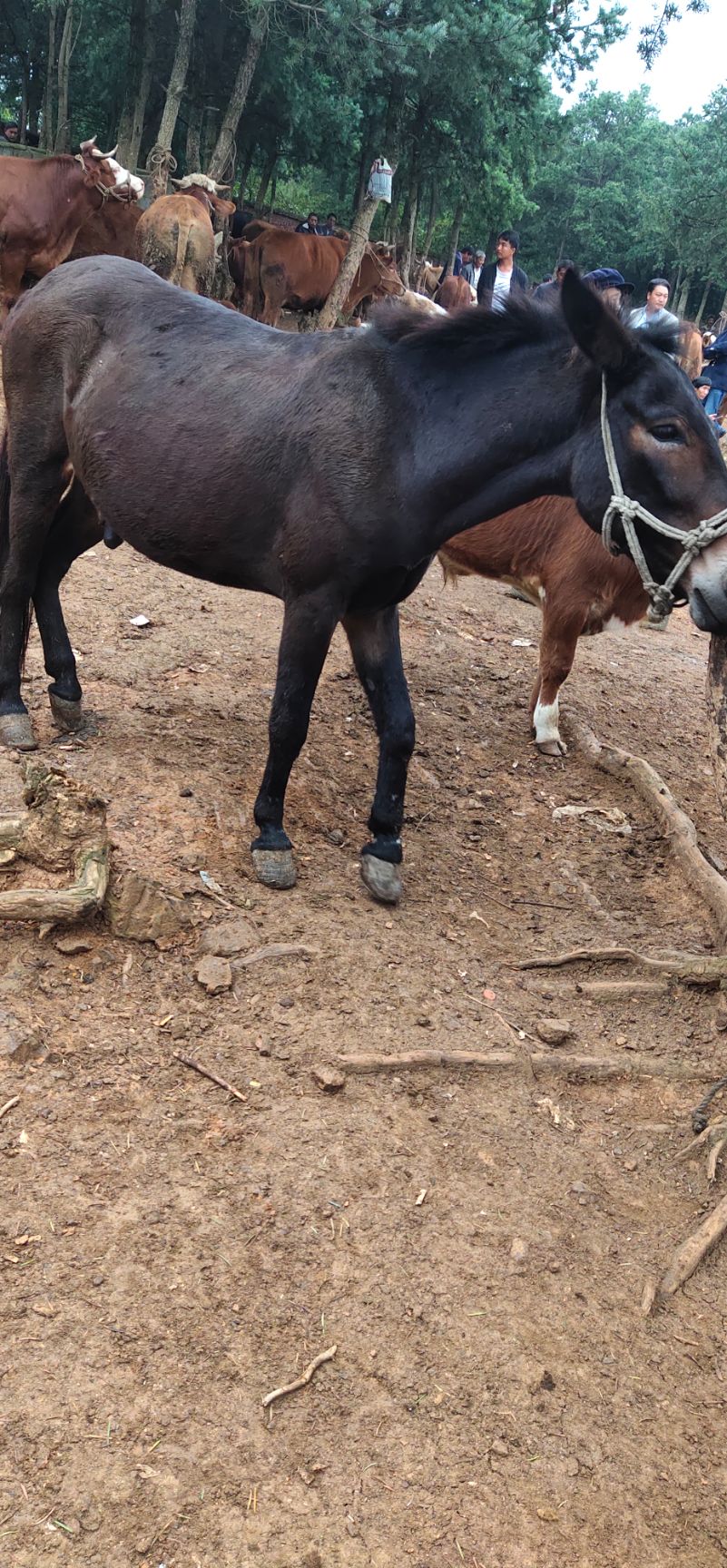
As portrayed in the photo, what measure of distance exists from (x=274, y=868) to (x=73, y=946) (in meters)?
0.91

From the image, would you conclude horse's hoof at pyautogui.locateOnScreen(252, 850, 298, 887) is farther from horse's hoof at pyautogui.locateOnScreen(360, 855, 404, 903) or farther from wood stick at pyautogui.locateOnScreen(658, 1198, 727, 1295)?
wood stick at pyautogui.locateOnScreen(658, 1198, 727, 1295)

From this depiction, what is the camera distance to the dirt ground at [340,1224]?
79.4 inches

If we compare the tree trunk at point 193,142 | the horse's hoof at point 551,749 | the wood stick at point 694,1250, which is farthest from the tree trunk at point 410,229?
the wood stick at point 694,1250

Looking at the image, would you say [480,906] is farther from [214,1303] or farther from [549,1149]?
[214,1303]

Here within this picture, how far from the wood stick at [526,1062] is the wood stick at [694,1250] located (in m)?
0.62

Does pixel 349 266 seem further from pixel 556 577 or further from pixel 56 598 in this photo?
pixel 56 598

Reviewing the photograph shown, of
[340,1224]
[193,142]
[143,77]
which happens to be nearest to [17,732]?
[340,1224]

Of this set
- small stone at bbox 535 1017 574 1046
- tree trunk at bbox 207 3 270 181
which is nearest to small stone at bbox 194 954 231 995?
small stone at bbox 535 1017 574 1046

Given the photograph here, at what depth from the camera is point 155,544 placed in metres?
4.11

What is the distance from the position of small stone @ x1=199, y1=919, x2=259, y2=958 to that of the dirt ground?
0.17ft

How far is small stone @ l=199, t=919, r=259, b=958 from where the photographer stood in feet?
11.6

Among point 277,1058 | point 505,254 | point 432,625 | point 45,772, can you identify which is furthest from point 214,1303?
point 505,254

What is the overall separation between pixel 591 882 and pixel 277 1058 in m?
2.16

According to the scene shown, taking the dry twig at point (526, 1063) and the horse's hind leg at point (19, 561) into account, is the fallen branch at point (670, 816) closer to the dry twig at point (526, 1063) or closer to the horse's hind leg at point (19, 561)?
the dry twig at point (526, 1063)
